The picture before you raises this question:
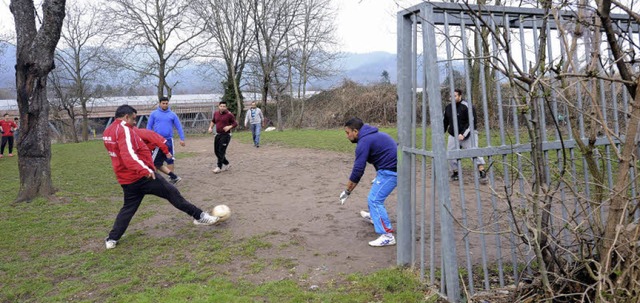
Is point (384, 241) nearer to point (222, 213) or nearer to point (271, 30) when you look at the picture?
point (222, 213)

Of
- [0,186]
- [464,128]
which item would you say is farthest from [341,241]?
[0,186]

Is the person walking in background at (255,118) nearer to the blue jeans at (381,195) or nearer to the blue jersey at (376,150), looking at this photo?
the blue jersey at (376,150)

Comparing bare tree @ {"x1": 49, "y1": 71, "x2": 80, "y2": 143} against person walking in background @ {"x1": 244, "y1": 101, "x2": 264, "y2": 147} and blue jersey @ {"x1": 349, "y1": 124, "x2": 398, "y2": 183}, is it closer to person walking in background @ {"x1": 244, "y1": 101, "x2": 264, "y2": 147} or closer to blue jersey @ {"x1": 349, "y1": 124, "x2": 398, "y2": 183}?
person walking in background @ {"x1": 244, "y1": 101, "x2": 264, "y2": 147}

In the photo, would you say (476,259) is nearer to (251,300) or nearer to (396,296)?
(396,296)

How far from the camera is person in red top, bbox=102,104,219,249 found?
611 centimetres

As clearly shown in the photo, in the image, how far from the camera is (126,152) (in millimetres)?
6078

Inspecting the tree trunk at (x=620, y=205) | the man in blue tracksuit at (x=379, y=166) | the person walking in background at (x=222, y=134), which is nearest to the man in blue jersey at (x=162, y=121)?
the person walking in background at (x=222, y=134)

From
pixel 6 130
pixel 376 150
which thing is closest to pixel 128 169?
pixel 376 150

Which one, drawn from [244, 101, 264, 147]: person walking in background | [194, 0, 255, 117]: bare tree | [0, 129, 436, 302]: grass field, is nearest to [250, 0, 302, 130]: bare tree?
[194, 0, 255, 117]: bare tree

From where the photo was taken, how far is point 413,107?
4453 mm

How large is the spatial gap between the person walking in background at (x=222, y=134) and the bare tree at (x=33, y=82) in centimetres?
380

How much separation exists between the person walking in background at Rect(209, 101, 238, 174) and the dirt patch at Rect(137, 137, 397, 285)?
1.09 ft

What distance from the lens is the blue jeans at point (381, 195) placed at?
5770mm

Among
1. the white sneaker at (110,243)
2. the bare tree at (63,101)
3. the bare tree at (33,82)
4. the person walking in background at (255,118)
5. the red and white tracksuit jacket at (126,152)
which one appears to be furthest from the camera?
the bare tree at (63,101)
